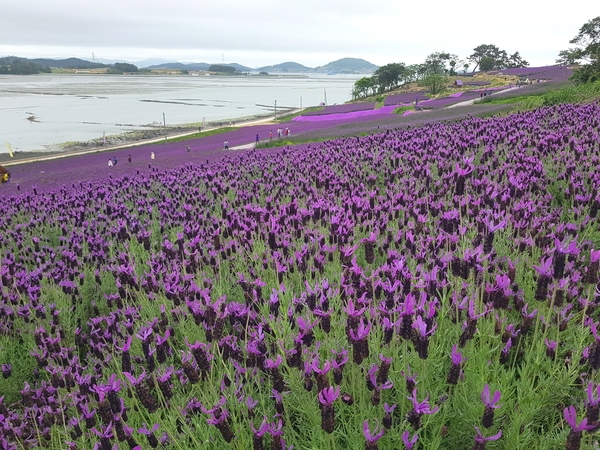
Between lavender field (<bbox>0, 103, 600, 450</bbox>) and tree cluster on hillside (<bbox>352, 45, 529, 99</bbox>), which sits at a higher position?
tree cluster on hillside (<bbox>352, 45, 529, 99</bbox>)

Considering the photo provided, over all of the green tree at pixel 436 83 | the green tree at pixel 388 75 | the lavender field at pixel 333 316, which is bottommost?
the lavender field at pixel 333 316

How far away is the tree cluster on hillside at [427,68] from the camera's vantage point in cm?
8994

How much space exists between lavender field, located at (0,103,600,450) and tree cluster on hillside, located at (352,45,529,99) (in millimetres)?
82594

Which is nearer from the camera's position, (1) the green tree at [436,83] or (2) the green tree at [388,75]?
(1) the green tree at [436,83]

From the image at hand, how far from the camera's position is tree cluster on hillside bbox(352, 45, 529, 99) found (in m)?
89.9

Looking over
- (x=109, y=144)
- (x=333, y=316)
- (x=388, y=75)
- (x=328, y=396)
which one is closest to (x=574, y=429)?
(x=328, y=396)

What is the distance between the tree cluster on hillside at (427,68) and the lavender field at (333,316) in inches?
3252

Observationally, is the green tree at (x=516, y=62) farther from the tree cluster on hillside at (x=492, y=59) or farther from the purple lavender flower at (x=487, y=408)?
the purple lavender flower at (x=487, y=408)

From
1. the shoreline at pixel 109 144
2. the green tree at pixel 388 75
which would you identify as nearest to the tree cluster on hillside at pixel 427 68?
the green tree at pixel 388 75

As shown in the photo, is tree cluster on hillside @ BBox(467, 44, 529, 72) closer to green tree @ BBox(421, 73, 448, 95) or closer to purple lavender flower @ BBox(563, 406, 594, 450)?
green tree @ BBox(421, 73, 448, 95)

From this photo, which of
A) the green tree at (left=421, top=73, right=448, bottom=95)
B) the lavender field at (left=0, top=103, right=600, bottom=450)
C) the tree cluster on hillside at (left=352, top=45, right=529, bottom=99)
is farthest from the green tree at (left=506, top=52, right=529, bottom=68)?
the lavender field at (left=0, top=103, right=600, bottom=450)

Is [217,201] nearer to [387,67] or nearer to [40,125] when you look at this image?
[40,125]

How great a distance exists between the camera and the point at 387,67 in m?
88.9

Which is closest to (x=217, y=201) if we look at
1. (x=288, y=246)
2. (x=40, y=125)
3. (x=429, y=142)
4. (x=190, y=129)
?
(x=288, y=246)
